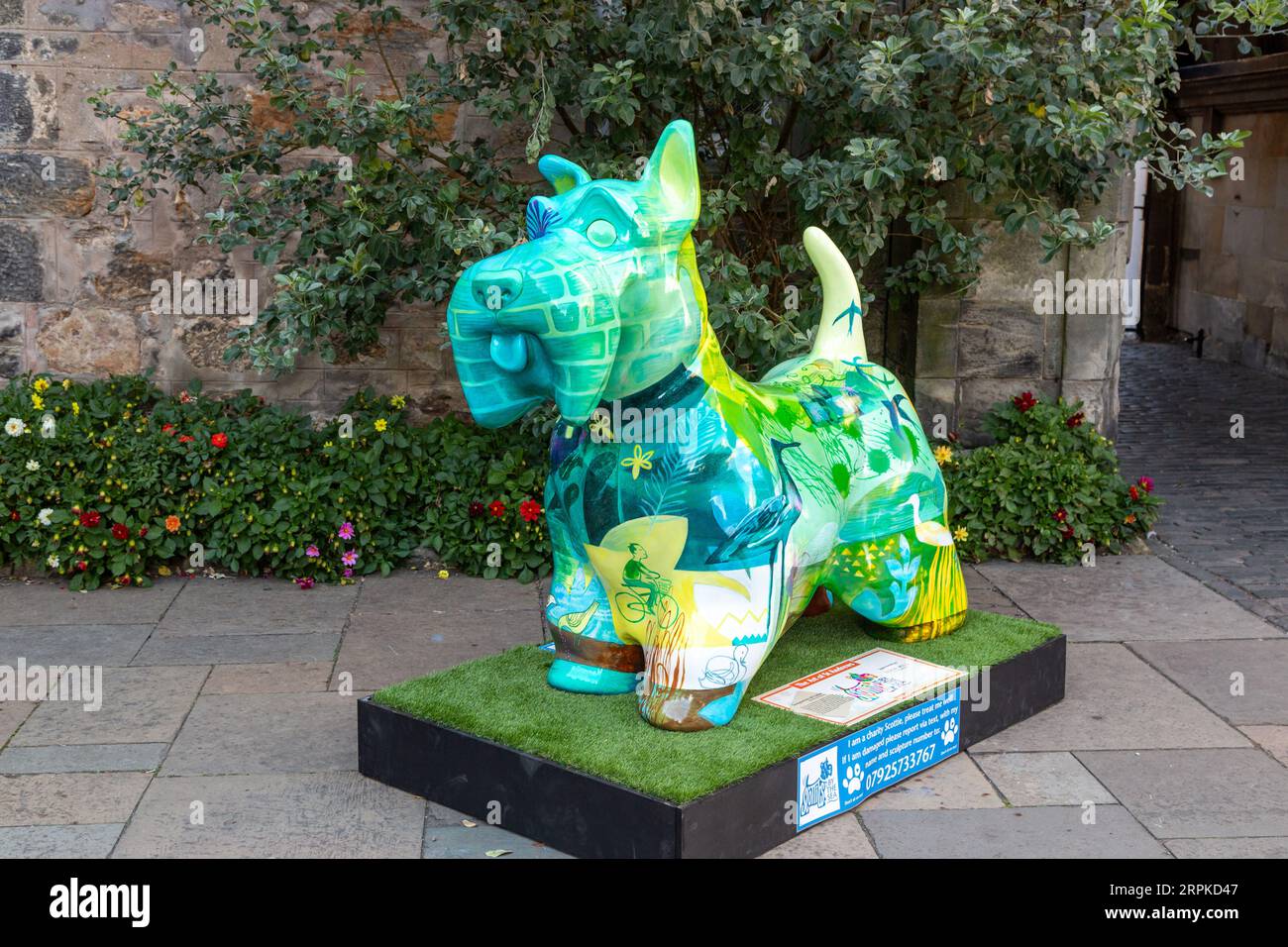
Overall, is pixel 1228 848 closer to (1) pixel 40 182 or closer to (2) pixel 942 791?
(2) pixel 942 791

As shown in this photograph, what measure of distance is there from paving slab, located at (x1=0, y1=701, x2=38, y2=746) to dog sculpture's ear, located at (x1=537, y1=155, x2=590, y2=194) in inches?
97.8

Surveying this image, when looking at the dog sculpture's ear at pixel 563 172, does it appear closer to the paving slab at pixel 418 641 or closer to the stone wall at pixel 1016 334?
the paving slab at pixel 418 641

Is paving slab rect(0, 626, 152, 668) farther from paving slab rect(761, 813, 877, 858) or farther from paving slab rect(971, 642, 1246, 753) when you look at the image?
paving slab rect(971, 642, 1246, 753)

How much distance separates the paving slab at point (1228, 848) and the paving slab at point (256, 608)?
10.6ft

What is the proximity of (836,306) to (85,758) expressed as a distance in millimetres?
2719

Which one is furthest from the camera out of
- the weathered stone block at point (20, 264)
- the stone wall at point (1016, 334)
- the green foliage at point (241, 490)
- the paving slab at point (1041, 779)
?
the stone wall at point (1016, 334)

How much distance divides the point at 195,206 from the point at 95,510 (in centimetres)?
157

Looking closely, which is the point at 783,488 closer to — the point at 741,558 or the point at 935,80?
the point at 741,558

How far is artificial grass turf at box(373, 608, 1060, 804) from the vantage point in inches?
142

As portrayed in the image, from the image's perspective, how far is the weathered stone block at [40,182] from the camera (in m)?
6.75

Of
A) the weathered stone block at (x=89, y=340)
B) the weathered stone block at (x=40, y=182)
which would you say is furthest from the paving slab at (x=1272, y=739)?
the weathered stone block at (x=40, y=182)

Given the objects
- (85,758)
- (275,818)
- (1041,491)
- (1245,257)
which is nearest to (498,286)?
(275,818)

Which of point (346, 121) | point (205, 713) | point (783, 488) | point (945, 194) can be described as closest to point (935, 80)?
point (945, 194)

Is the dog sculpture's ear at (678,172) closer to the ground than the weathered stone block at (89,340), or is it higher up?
higher up
